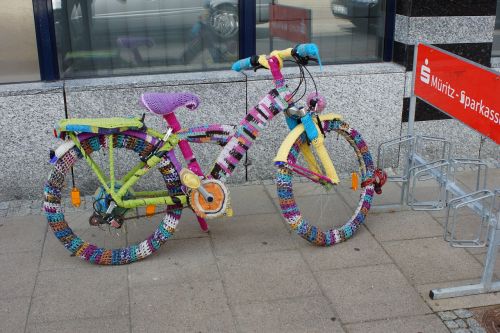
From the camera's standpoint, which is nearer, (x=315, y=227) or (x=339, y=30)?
(x=315, y=227)

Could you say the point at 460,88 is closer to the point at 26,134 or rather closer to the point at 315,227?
the point at 315,227

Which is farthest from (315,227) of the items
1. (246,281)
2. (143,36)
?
(143,36)

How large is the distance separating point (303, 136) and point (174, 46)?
1.84 metres

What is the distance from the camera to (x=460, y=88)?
434 cm

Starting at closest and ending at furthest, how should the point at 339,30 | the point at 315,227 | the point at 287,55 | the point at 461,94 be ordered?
1. the point at 461,94
2. the point at 287,55
3. the point at 315,227
4. the point at 339,30

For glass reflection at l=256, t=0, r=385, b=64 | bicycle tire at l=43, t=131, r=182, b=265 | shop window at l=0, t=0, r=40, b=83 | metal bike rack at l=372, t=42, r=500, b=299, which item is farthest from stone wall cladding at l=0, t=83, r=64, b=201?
metal bike rack at l=372, t=42, r=500, b=299

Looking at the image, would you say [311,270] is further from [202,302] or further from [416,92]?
[416,92]

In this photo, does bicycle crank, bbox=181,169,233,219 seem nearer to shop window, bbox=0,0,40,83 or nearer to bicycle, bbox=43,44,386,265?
bicycle, bbox=43,44,386,265

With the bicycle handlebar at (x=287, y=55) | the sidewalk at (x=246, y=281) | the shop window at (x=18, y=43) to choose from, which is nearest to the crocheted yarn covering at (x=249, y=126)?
the bicycle handlebar at (x=287, y=55)

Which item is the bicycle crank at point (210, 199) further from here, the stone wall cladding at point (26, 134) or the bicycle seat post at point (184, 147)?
the stone wall cladding at point (26, 134)

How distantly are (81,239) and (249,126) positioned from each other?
4.70ft

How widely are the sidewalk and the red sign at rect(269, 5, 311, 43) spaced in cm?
177

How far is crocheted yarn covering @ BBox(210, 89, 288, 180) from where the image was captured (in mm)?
4609

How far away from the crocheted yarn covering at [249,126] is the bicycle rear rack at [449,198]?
91 cm
